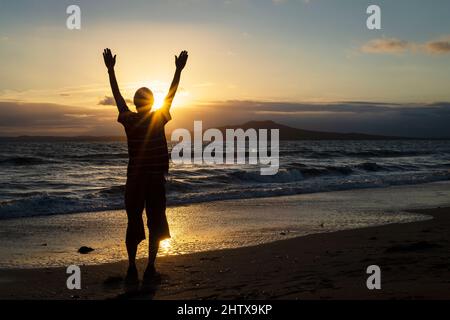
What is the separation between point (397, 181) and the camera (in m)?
22.2

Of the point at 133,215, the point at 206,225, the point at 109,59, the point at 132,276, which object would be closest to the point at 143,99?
the point at 109,59

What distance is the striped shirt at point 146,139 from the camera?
5340 millimetres

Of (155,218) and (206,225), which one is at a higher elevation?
(155,218)

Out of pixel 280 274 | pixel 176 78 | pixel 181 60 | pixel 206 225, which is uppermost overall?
pixel 181 60

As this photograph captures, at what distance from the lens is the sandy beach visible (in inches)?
187

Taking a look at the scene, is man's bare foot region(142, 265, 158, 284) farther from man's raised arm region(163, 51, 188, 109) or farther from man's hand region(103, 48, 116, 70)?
man's hand region(103, 48, 116, 70)

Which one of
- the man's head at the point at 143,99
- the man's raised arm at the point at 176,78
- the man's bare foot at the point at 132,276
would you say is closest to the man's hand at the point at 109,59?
the man's head at the point at 143,99

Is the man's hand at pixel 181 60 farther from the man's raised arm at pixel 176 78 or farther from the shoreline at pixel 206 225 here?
the shoreline at pixel 206 225

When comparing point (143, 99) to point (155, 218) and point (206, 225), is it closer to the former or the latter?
point (155, 218)

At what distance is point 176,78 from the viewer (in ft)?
17.4

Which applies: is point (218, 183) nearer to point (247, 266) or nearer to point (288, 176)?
point (288, 176)

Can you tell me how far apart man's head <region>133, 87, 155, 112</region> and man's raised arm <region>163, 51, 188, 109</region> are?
201 millimetres

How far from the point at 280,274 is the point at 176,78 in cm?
236

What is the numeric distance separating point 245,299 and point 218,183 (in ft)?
54.9
